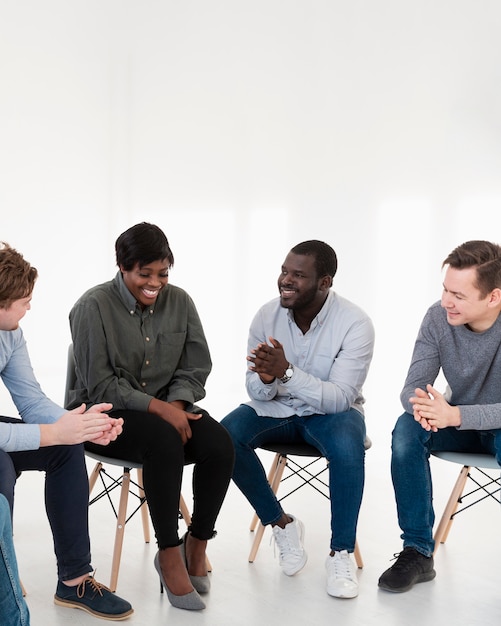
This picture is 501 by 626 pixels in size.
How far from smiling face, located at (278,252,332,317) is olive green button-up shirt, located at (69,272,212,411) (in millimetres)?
329

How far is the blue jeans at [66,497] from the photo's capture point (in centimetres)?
239

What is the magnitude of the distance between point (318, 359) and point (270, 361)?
26 cm

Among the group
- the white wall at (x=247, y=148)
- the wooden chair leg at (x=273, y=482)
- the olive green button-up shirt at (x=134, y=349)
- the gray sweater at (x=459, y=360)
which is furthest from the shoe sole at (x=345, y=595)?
the white wall at (x=247, y=148)

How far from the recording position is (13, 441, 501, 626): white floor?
8.08ft

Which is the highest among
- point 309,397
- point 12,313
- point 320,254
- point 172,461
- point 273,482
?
point 320,254

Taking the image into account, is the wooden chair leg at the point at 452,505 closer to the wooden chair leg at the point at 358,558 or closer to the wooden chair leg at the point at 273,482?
the wooden chair leg at the point at 358,558

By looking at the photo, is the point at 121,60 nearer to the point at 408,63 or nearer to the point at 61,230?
the point at 61,230

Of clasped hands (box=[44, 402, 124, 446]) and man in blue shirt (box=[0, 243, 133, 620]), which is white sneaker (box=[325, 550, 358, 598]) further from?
clasped hands (box=[44, 402, 124, 446])

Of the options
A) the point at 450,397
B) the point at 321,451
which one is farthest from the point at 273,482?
the point at 450,397

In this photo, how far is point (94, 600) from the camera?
241 centimetres

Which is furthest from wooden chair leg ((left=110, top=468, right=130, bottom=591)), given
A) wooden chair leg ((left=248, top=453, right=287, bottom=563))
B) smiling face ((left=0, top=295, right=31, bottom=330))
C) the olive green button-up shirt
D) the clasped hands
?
smiling face ((left=0, top=295, right=31, bottom=330))

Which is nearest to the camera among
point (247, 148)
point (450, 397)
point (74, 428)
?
point (74, 428)

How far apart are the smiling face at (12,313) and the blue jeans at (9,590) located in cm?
63

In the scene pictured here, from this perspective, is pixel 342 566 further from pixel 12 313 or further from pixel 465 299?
pixel 12 313
